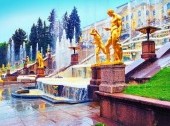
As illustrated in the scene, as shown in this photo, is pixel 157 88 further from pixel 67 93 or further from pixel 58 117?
pixel 67 93

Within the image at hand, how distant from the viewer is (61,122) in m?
7.66

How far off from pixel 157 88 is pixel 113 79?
4.61ft

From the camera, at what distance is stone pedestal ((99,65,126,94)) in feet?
26.7

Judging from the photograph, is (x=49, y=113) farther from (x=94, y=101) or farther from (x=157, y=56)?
(x=157, y=56)

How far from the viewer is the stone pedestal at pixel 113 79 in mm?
8152

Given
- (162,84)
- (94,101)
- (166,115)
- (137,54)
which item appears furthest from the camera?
(137,54)

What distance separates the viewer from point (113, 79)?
8.23 m

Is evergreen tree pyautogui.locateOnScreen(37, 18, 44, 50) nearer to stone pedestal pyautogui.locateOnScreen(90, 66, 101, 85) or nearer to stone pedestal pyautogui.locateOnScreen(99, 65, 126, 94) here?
stone pedestal pyautogui.locateOnScreen(90, 66, 101, 85)

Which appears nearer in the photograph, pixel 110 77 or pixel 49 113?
pixel 110 77

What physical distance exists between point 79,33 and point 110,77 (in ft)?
219

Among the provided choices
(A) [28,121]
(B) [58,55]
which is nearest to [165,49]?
(A) [28,121]

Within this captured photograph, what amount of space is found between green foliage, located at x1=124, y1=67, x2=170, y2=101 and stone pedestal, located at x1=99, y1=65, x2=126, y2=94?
0.27m

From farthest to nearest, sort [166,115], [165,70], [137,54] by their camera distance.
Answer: [137,54], [165,70], [166,115]

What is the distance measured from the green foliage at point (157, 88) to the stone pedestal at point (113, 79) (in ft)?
0.87
